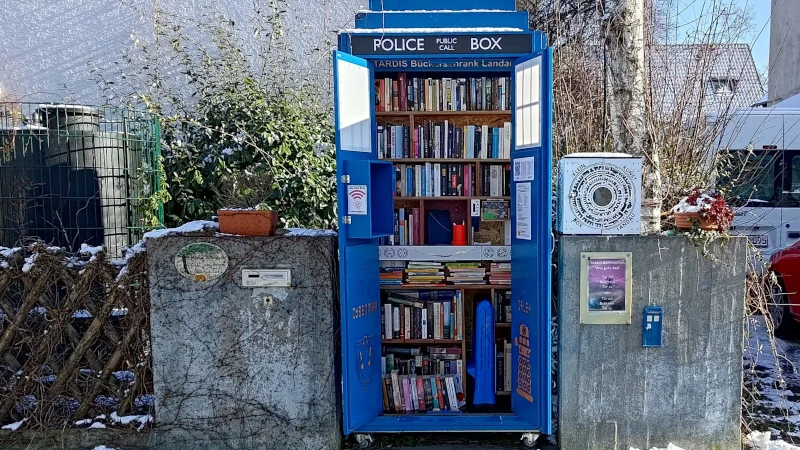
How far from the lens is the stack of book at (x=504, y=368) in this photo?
16.3 feet

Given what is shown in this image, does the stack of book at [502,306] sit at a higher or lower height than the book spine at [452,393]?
higher

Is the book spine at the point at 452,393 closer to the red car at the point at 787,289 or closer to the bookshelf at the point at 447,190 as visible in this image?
the bookshelf at the point at 447,190

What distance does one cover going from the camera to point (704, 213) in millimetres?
3887

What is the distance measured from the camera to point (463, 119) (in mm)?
5246

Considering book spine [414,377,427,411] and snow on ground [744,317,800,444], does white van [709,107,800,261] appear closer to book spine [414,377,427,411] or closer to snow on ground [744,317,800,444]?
snow on ground [744,317,800,444]

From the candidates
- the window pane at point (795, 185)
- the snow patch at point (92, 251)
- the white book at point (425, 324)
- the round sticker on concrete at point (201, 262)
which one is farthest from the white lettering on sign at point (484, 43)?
the window pane at point (795, 185)

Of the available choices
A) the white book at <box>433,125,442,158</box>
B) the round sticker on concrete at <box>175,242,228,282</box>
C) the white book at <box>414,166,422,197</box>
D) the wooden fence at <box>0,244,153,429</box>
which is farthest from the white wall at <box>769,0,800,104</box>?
the wooden fence at <box>0,244,153,429</box>

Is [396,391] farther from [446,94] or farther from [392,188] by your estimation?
[446,94]

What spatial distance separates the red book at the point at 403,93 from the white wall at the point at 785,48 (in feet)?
44.7

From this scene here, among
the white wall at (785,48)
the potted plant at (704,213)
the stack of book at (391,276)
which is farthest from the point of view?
the white wall at (785,48)

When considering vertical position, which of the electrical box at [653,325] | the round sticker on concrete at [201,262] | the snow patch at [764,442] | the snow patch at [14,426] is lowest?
the snow patch at [764,442]

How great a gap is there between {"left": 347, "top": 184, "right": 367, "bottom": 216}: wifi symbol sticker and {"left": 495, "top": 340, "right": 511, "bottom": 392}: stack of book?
1810 millimetres

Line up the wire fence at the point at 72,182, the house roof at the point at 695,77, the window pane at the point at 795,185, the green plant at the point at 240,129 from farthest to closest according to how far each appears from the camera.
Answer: the window pane at the point at 795,185, the green plant at the point at 240,129, the house roof at the point at 695,77, the wire fence at the point at 72,182

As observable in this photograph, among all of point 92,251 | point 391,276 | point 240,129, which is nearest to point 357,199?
point 391,276
